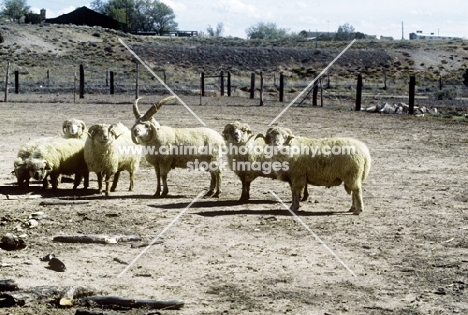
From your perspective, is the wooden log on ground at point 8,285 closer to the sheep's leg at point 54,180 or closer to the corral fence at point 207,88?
the sheep's leg at point 54,180

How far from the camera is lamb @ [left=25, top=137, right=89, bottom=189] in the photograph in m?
13.0

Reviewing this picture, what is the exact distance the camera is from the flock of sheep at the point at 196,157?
37.9 feet

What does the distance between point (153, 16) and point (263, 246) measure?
349 ft

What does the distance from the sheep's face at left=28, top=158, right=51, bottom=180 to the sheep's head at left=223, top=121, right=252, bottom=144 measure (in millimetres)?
3134

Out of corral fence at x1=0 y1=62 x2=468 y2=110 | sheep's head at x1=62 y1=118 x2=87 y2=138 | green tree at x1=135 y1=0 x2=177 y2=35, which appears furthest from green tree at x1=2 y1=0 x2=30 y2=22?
sheep's head at x1=62 y1=118 x2=87 y2=138

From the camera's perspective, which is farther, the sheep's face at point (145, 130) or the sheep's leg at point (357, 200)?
the sheep's face at point (145, 130)

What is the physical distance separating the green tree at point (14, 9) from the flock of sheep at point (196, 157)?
104 m

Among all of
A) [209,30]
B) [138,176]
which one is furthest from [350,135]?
[209,30]

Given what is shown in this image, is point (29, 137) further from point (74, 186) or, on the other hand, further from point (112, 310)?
point (112, 310)

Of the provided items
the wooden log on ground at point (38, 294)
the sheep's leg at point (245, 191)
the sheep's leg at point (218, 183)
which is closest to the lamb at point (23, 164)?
the sheep's leg at point (218, 183)

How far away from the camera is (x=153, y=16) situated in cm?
11288

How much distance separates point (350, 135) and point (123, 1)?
313 feet

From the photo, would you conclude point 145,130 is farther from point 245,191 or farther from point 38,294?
point 38,294

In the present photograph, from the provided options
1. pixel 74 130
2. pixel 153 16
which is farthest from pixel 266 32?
pixel 74 130
